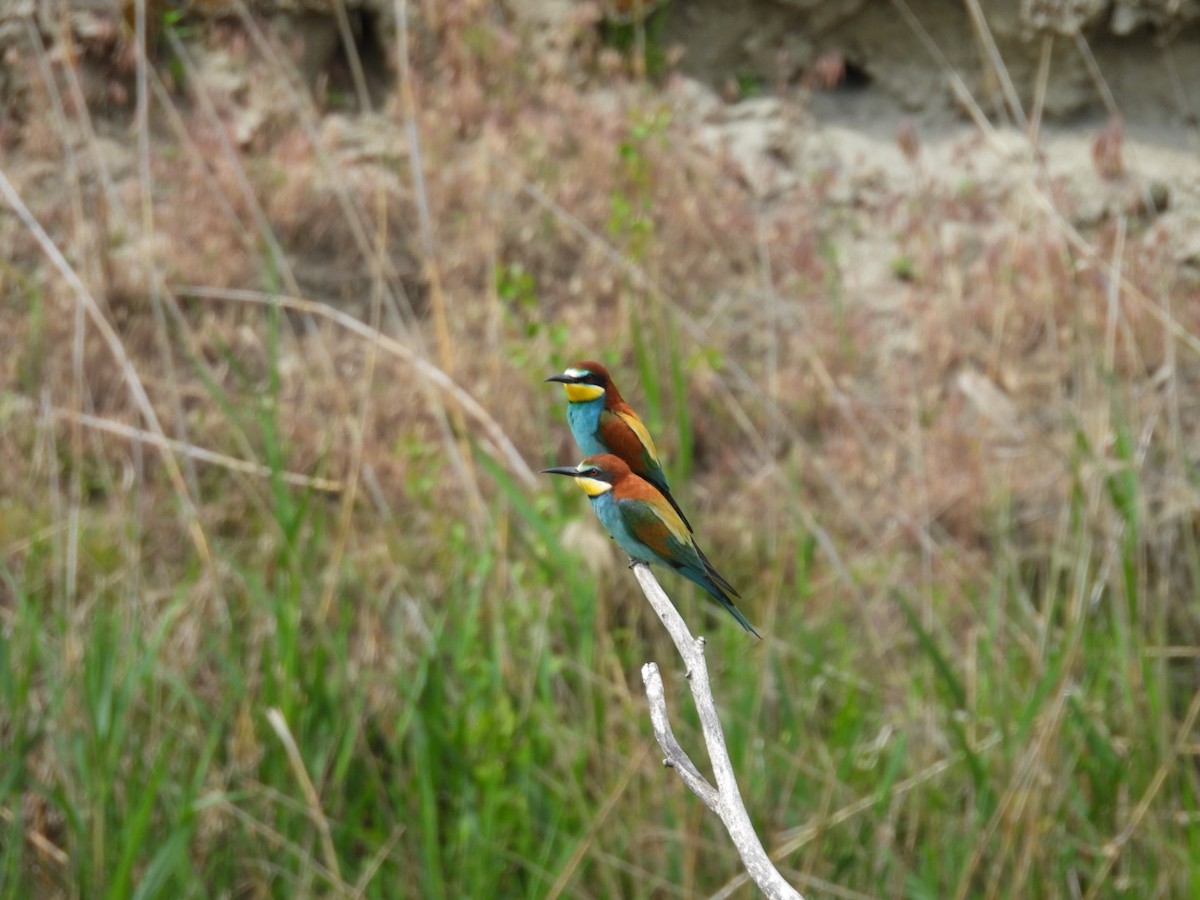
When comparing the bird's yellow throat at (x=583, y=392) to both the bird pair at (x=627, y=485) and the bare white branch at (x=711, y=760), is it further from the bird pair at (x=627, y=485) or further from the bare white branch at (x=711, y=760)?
the bare white branch at (x=711, y=760)

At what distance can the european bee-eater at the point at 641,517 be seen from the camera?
1016mm

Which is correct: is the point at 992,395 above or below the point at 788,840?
above

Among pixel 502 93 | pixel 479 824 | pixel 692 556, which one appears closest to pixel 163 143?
pixel 502 93

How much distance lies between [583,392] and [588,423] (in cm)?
3

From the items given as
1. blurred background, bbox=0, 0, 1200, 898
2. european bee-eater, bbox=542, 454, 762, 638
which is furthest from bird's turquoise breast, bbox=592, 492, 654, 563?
blurred background, bbox=0, 0, 1200, 898

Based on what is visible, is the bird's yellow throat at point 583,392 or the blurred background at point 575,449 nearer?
the bird's yellow throat at point 583,392

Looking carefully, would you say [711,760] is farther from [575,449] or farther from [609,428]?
[575,449]

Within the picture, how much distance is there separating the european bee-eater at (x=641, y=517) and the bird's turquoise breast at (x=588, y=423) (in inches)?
1.4

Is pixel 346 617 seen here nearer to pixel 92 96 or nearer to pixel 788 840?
pixel 788 840

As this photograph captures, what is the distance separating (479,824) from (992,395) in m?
2.31

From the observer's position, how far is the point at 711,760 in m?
0.98

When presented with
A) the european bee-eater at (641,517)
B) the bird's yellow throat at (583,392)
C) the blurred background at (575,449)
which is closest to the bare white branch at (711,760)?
the european bee-eater at (641,517)

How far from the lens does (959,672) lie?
3049 mm

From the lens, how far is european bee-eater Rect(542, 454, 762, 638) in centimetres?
102
